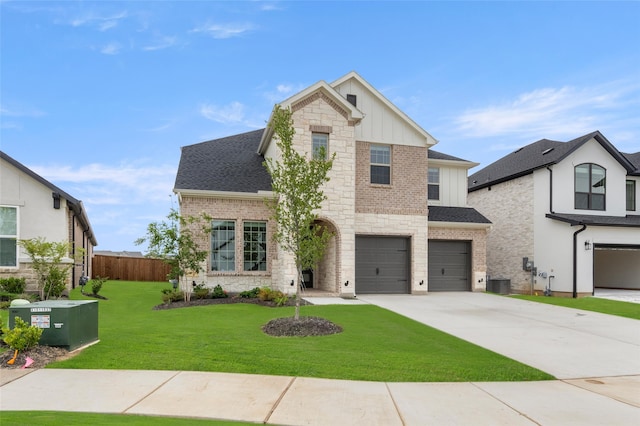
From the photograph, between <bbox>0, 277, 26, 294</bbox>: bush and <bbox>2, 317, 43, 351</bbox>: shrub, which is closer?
<bbox>2, 317, 43, 351</bbox>: shrub

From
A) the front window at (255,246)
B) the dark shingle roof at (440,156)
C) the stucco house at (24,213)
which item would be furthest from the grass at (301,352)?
the dark shingle roof at (440,156)

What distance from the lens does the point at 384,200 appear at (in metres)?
17.3

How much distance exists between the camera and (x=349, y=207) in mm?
16031

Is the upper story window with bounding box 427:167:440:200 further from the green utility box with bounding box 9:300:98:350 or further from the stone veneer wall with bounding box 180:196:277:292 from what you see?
the green utility box with bounding box 9:300:98:350

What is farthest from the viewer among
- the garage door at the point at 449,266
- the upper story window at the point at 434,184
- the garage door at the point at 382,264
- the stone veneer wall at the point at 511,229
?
the stone veneer wall at the point at 511,229

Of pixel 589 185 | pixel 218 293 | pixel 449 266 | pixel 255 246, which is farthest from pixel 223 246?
pixel 589 185

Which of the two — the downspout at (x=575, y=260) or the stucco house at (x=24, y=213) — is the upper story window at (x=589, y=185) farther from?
the stucco house at (x=24, y=213)

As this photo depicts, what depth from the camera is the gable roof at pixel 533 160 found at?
20.2 m

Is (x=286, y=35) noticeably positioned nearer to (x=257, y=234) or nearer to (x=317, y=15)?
(x=317, y=15)

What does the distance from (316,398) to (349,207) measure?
36.1ft

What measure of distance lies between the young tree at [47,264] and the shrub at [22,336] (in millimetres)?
8074

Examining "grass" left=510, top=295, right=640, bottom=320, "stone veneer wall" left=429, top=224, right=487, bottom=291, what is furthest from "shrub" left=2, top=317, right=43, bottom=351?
"grass" left=510, top=295, right=640, bottom=320

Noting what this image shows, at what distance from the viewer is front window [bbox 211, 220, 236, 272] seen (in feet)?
53.5

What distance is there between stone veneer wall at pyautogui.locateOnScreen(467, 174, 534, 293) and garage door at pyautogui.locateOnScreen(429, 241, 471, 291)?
14.5 ft
